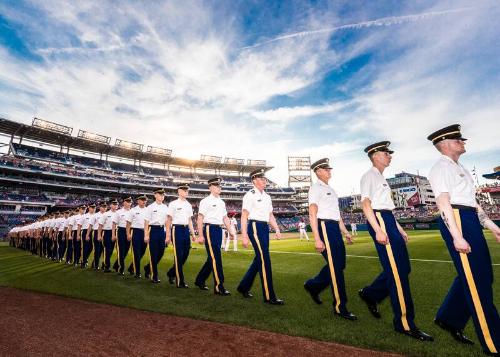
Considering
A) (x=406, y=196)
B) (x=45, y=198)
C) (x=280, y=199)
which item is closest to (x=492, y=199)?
(x=406, y=196)

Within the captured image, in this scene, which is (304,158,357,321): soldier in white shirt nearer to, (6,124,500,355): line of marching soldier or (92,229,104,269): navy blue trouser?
(6,124,500,355): line of marching soldier

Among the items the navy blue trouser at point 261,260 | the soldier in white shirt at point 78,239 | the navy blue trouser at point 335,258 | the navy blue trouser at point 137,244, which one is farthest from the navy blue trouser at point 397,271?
the soldier in white shirt at point 78,239

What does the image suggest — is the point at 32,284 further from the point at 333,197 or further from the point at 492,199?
the point at 492,199

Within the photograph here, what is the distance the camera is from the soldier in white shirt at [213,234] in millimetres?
5223

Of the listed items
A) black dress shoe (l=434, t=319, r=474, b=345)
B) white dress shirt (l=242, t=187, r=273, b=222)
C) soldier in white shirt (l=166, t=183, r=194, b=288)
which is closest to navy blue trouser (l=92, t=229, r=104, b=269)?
soldier in white shirt (l=166, t=183, r=194, b=288)

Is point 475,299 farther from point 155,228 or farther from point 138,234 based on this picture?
point 138,234

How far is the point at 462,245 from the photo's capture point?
2.45m

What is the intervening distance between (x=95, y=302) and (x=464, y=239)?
548cm

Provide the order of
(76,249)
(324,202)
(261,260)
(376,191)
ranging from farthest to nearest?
(76,249)
(261,260)
(324,202)
(376,191)

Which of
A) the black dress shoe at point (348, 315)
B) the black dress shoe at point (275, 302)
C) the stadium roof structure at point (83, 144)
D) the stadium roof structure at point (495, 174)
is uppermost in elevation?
the stadium roof structure at point (83, 144)

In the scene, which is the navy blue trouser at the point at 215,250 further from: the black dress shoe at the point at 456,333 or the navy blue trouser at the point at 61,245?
the navy blue trouser at the point at 61,245

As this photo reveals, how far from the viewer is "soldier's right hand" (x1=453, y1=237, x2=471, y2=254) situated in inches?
96.0

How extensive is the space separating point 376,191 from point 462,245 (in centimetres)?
111

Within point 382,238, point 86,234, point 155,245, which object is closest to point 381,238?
point 382,238
